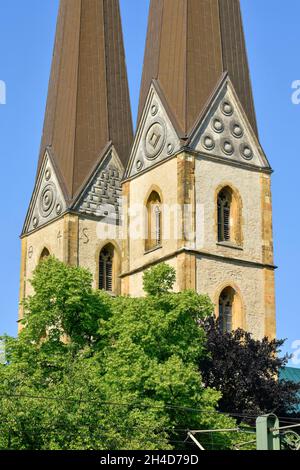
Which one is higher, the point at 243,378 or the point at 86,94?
the point at 86,94

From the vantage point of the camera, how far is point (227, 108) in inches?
1953

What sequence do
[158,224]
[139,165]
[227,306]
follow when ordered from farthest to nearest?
[139,165] → [158,224] → [227,306]

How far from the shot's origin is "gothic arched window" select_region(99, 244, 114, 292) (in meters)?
52.6

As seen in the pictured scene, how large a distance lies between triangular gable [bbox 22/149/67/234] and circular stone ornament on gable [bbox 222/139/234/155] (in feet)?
24.3

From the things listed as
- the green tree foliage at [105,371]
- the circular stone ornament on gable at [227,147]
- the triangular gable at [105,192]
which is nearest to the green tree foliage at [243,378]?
A: the green tree foliage at [105,371]

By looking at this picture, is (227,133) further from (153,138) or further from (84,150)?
(84,150)

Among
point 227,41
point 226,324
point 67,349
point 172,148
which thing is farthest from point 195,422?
point 227,41

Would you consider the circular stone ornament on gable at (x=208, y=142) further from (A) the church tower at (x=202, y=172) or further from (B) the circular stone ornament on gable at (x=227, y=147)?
(B) the circular stone ornament on gable at (x=227, y=147)

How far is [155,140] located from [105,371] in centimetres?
1599

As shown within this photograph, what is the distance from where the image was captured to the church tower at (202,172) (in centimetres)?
4684

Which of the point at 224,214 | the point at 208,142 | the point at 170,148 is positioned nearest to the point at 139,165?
the point at 170,148

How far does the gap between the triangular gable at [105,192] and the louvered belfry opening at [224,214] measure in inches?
253

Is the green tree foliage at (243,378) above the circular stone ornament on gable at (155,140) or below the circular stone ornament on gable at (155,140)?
below
